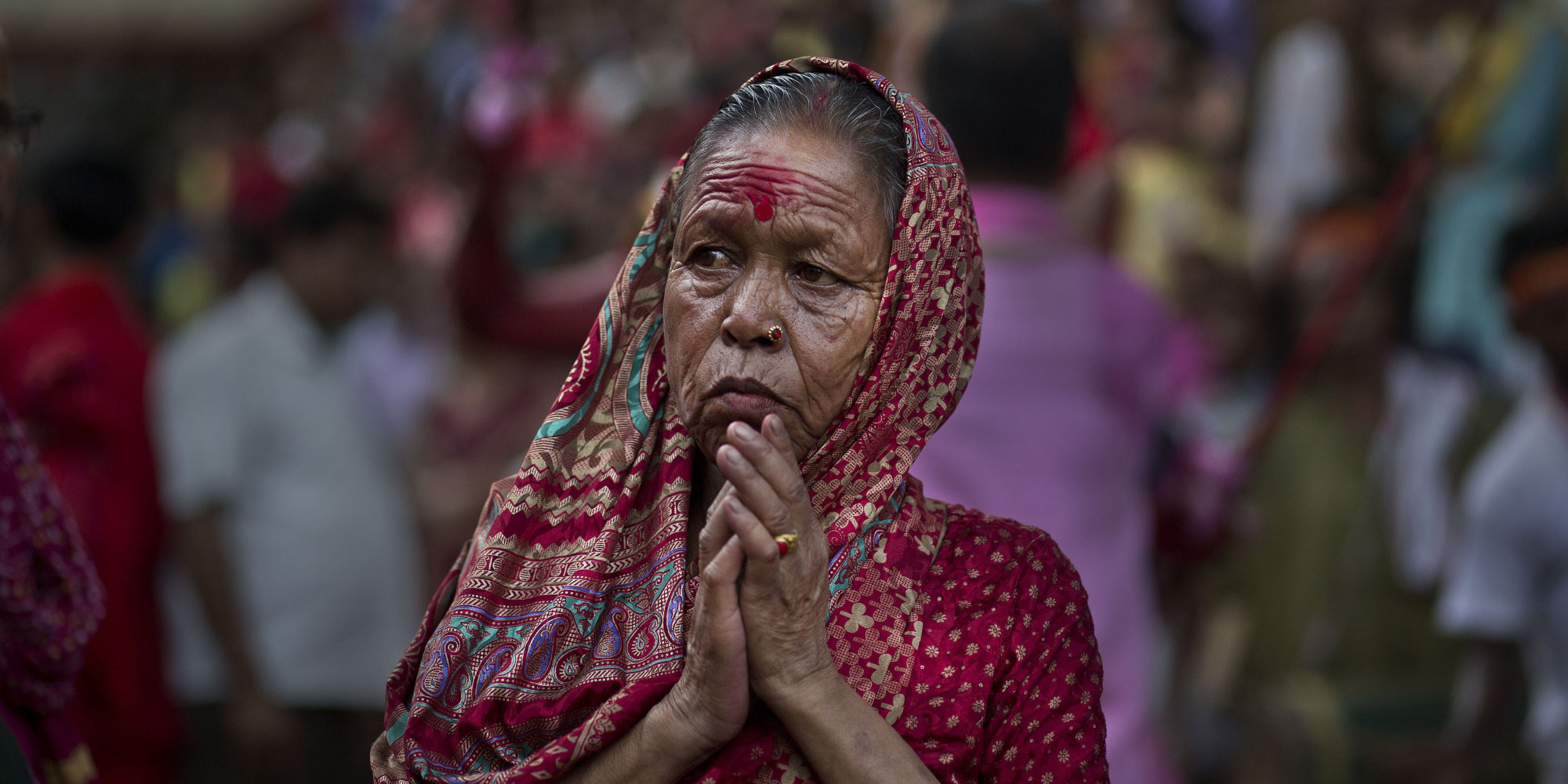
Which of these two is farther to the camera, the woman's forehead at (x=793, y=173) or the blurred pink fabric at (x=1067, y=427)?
the blurred pink fabric at (x=1067, y=427)

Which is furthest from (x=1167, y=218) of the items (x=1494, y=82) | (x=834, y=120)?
(x=834, y=120)

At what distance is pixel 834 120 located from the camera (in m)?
1.96

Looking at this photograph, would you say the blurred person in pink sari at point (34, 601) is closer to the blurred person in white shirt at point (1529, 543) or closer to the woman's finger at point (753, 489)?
the woman's finger at point (753, 489)

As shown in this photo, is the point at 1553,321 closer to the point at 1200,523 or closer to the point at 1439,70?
the point at 1200,523

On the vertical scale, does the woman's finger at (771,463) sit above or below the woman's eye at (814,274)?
below

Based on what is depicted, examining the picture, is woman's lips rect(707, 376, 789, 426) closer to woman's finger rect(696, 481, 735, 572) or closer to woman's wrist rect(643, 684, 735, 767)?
woman's finger rect(696, 481, 735, 572)

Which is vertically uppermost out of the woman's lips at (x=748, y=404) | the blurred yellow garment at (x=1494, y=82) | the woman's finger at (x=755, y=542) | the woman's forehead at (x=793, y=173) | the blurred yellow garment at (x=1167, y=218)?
the blurred yellow garment at (x=1494, y=82)

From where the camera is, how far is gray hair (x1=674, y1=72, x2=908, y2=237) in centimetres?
195

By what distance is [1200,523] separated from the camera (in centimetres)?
386

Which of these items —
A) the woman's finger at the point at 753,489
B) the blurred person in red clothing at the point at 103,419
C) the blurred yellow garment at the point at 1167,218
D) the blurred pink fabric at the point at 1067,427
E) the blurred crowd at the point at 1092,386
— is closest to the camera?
the woman's finger at the point at 753,489

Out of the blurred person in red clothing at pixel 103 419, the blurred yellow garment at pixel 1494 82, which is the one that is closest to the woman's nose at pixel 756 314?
the blurred person in red clothing at pixel 103 419

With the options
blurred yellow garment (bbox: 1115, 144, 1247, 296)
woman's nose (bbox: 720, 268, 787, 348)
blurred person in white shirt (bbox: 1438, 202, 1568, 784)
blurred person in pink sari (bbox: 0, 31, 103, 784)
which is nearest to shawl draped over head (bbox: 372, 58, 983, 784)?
woman's nose (bbox: 720, 268, 787, 348)

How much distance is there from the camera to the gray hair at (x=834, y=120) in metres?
1.95

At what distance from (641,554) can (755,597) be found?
0.86 ft
